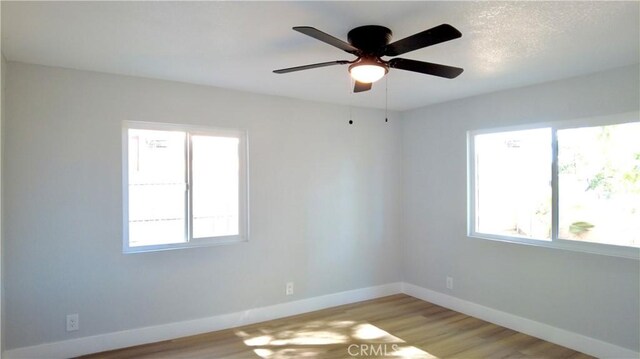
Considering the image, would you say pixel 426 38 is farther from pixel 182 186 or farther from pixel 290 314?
pixel 290 314

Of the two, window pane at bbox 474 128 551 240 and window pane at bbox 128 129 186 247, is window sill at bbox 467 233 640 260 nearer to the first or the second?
window pane at bbox 474 128 551 240

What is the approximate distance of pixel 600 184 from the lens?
3.12 meters

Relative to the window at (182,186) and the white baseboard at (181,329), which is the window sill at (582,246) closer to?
the white baseboard at (181,329)

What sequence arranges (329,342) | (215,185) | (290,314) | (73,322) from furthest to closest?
(290,314)
(215,185)
(329,342)
(73,322)

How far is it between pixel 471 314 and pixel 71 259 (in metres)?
3.96

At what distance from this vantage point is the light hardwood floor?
3.08 meters

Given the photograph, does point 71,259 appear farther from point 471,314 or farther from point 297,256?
point 471,314

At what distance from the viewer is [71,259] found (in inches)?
118

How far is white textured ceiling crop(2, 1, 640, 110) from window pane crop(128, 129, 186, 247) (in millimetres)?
615

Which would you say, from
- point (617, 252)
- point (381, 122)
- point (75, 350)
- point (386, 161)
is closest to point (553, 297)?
point (617, 252)

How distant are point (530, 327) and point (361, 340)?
1.65 m

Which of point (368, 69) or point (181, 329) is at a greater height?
point (368, 69)

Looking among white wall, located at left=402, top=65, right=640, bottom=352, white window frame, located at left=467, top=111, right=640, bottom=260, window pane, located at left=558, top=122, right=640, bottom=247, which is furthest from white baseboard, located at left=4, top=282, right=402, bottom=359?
window pane, located at left=558, top=122, right=640, bottom=247

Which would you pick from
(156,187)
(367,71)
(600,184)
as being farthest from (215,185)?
(600,184)
